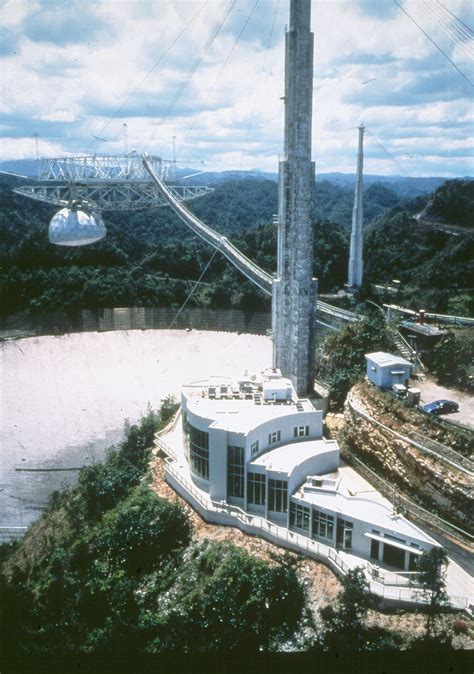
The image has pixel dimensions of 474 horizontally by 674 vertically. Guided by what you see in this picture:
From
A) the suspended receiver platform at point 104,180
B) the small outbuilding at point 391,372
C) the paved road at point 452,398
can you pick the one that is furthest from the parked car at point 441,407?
the suspended receiver platform at point 104,180

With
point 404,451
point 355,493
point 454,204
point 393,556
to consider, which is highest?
point 454,204

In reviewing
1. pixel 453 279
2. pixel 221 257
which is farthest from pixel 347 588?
pixel 221 257

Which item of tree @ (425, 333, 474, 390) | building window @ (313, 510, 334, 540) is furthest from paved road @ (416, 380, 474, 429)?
building window @ (313, 510, 334, 540)

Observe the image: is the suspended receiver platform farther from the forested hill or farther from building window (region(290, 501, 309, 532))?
building window (region(290, 501, 309, 532))

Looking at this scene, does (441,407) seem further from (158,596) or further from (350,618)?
(158,596)

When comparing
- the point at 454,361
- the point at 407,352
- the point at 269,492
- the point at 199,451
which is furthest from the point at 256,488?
the point at 407,352
